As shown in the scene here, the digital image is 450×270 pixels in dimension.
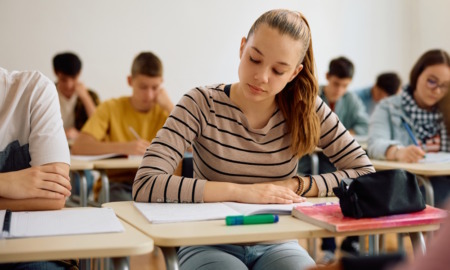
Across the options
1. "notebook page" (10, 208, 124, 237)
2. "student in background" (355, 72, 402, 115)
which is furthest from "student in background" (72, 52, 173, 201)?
"student in background" (355, 72, 402, 115)

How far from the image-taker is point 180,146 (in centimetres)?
187

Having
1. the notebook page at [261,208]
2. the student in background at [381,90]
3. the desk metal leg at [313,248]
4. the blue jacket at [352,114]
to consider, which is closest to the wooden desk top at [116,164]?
the desk metal leg at [313,248]

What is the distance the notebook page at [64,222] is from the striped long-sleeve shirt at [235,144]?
32 cm

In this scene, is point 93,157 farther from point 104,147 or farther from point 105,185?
point 105,185

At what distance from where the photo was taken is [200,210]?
1630 millimetres

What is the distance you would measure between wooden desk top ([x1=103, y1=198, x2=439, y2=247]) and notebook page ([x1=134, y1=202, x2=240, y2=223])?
22 millimetres

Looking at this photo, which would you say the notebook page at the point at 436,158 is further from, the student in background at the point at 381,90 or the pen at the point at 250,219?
the student in background at the point at 381,90

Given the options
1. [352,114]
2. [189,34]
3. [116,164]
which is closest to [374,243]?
[116,164]

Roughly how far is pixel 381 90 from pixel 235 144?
153 inches

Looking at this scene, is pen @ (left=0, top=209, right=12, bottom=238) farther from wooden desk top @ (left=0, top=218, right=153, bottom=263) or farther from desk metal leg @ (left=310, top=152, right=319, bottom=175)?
desk metal leg @ (left=310, top=152, right=319, bottom=175)

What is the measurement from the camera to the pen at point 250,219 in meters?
1.48

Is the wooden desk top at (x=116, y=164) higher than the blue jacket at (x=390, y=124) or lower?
lower

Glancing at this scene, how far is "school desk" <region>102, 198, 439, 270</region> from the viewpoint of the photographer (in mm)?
1355

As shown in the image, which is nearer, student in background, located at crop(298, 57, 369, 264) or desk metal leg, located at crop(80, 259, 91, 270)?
desk metal leg, located at crop(80, 259, 91, 270)
